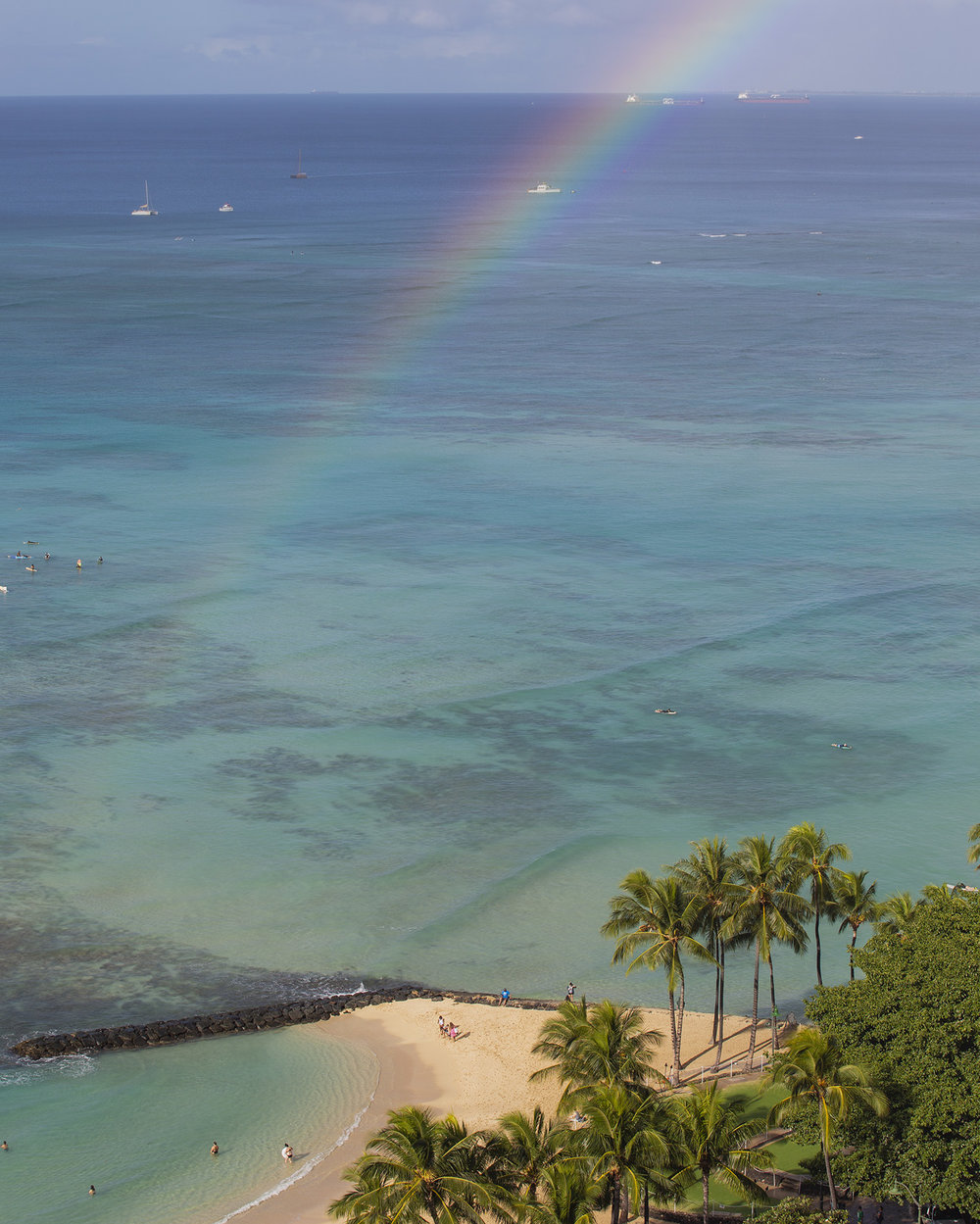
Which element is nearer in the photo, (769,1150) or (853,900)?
(769,1150)

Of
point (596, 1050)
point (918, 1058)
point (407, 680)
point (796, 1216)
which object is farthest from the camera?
point (407, 680)

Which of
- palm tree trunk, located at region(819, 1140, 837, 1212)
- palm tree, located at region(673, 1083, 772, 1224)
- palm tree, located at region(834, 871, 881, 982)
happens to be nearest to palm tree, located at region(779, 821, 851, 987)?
palm tree, located at region(834, 871, 881, 982)

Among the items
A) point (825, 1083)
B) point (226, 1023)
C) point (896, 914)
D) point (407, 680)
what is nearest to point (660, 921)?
point (896, 914)

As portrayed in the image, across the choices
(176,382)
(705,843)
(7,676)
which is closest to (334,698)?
(7,676)

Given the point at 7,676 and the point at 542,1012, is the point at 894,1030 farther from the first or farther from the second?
the point at 7,676

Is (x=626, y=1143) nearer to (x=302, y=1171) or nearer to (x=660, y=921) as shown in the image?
(x=660, y=921)

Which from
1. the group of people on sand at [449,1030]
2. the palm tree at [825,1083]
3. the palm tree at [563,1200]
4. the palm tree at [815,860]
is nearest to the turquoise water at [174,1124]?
the group of people on sand at [449,1030]

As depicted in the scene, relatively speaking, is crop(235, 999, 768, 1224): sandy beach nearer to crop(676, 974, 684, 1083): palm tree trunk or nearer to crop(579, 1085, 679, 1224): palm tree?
crop(676, 974, 684, 1083): palm tree trunk

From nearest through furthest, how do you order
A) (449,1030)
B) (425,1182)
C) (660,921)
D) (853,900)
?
(425,1182) < (660,921) < (853,900) < (449,1030)
